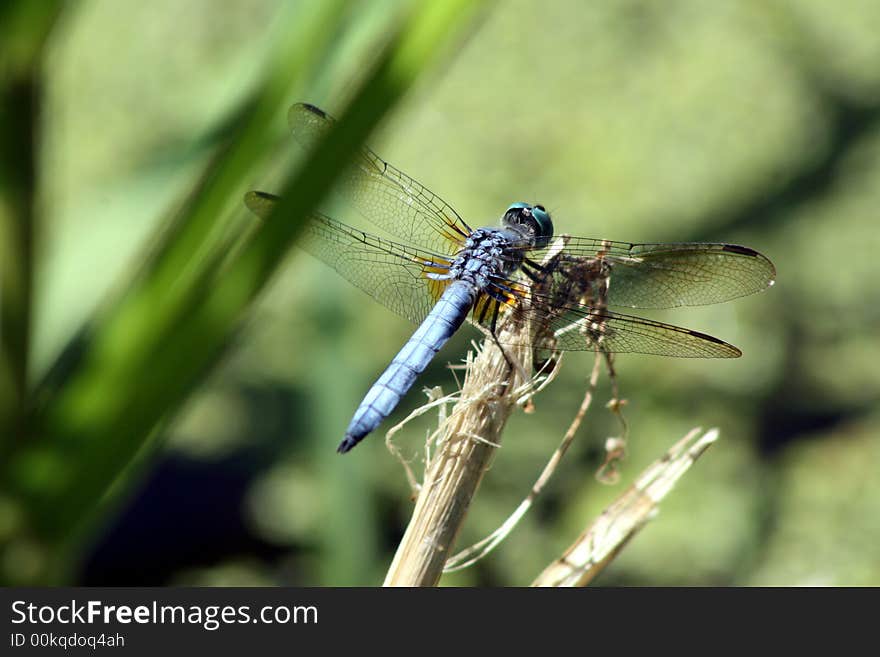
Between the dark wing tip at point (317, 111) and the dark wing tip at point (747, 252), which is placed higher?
the dark wing tip at point (747, 252)

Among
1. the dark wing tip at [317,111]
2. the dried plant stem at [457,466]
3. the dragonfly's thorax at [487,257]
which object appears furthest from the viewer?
the dragonfly's thorax at [487,257]

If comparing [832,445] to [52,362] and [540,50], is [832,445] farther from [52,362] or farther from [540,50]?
[52,362]

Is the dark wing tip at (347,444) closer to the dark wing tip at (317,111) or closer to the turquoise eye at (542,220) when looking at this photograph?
the dark wing tip at (317,111)

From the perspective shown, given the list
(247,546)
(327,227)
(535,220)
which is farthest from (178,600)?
(247,546)

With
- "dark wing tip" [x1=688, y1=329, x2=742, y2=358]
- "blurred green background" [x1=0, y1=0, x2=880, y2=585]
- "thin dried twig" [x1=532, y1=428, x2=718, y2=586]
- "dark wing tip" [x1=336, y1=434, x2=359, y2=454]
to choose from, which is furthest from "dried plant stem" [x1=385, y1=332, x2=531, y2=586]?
"blurred green background" [x1=0, y1=0, x2=880, y2=585]

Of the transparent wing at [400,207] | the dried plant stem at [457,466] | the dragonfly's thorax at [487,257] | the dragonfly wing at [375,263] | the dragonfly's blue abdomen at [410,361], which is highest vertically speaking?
the transparent wing at [400,207]

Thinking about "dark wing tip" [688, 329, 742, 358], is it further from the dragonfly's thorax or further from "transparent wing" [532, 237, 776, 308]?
the dragonfly's thorax

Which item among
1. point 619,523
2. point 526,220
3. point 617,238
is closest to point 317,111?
point 526,220

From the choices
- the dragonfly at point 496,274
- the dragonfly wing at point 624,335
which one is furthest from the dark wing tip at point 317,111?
the dragonfly wing at point 624,335
